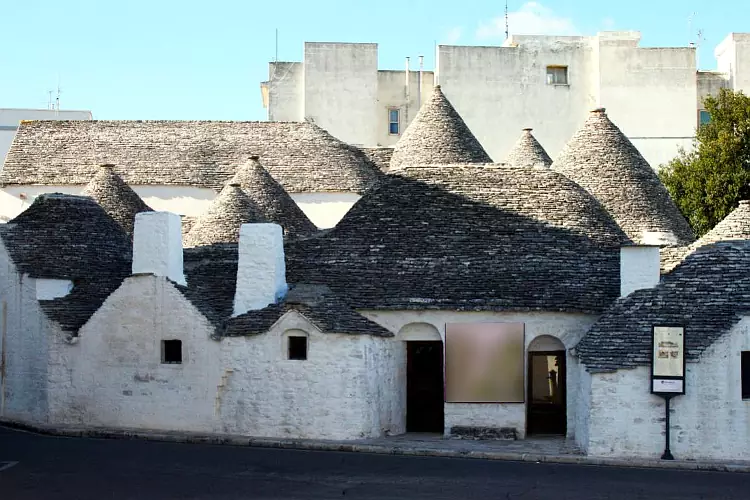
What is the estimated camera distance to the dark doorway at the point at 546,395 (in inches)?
1141

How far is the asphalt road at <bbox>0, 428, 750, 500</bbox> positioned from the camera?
19.5m

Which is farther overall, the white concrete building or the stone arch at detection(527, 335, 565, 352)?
the white concrete building

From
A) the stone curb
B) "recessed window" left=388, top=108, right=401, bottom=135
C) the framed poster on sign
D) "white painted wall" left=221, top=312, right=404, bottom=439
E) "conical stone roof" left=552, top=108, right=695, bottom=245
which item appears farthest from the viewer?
"recessed window" left=388, top=108, right=401, bottom=135

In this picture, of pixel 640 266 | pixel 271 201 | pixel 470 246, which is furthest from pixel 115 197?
pixel 640 266

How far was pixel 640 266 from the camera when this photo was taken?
88.2 ft

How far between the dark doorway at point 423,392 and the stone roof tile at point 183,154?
14.6 meters

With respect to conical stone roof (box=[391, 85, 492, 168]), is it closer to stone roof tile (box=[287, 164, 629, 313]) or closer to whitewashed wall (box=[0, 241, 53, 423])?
stone roof tile (box=[287, 164, 629, 313])

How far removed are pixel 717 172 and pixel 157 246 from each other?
102 feet

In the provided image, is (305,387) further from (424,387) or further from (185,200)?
(185,200)

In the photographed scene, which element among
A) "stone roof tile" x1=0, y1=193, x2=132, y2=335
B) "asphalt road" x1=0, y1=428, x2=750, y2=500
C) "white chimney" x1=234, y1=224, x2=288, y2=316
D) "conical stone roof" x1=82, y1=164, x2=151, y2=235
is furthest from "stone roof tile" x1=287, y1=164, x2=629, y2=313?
"conical stone roof" x1=82, y1=164, x2=151, y2=235

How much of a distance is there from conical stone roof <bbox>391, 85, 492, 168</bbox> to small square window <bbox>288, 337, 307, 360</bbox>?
13507mm

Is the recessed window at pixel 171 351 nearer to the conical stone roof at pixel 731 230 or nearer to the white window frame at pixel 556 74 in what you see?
the conical stone roof at pixel 731 230

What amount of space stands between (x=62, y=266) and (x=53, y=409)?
11.2ft

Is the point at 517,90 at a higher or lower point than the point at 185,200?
higher
